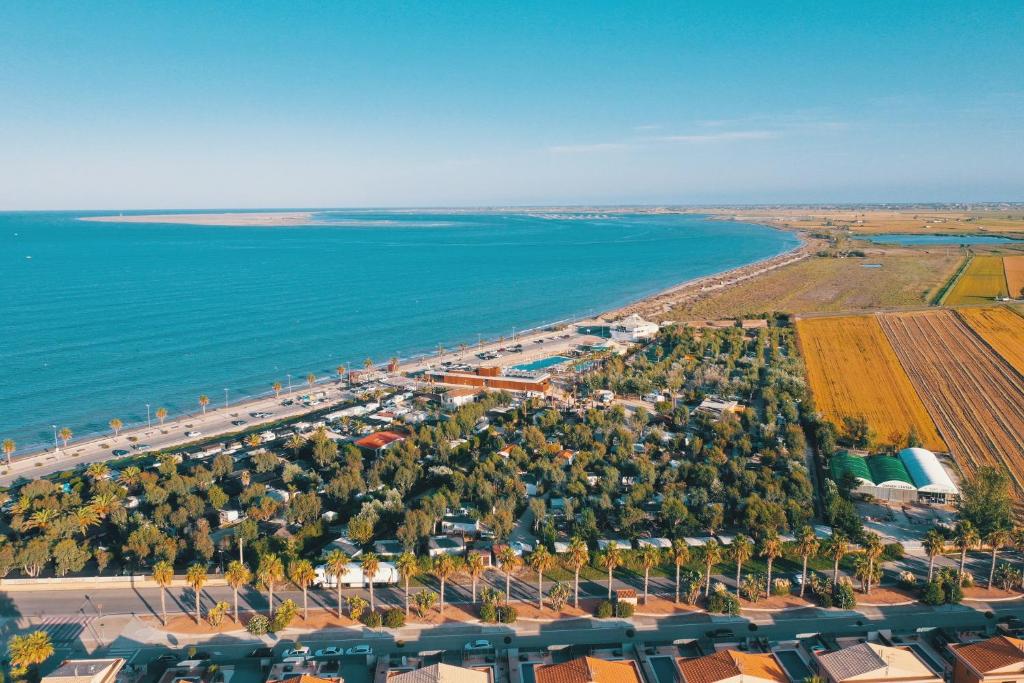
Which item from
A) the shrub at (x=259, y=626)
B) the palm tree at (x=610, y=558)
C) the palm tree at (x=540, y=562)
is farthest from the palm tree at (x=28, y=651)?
the palm tree at (x=610, y=558)

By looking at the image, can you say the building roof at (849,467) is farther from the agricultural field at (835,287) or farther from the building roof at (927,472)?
the agricultural field at (835,287)

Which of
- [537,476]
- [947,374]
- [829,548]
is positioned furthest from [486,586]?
[947,374]

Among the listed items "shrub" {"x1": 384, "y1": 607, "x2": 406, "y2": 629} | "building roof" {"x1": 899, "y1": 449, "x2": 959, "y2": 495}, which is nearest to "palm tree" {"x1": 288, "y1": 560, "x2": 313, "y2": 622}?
"shrub" {"x1": 384, "y1": 607, "x2": 406, "y2": 629}

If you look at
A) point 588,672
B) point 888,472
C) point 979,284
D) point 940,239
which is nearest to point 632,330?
point 888,472

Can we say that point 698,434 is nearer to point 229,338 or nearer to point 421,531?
point 421,531

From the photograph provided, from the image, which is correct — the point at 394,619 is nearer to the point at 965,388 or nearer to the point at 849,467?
the point at 849,467
